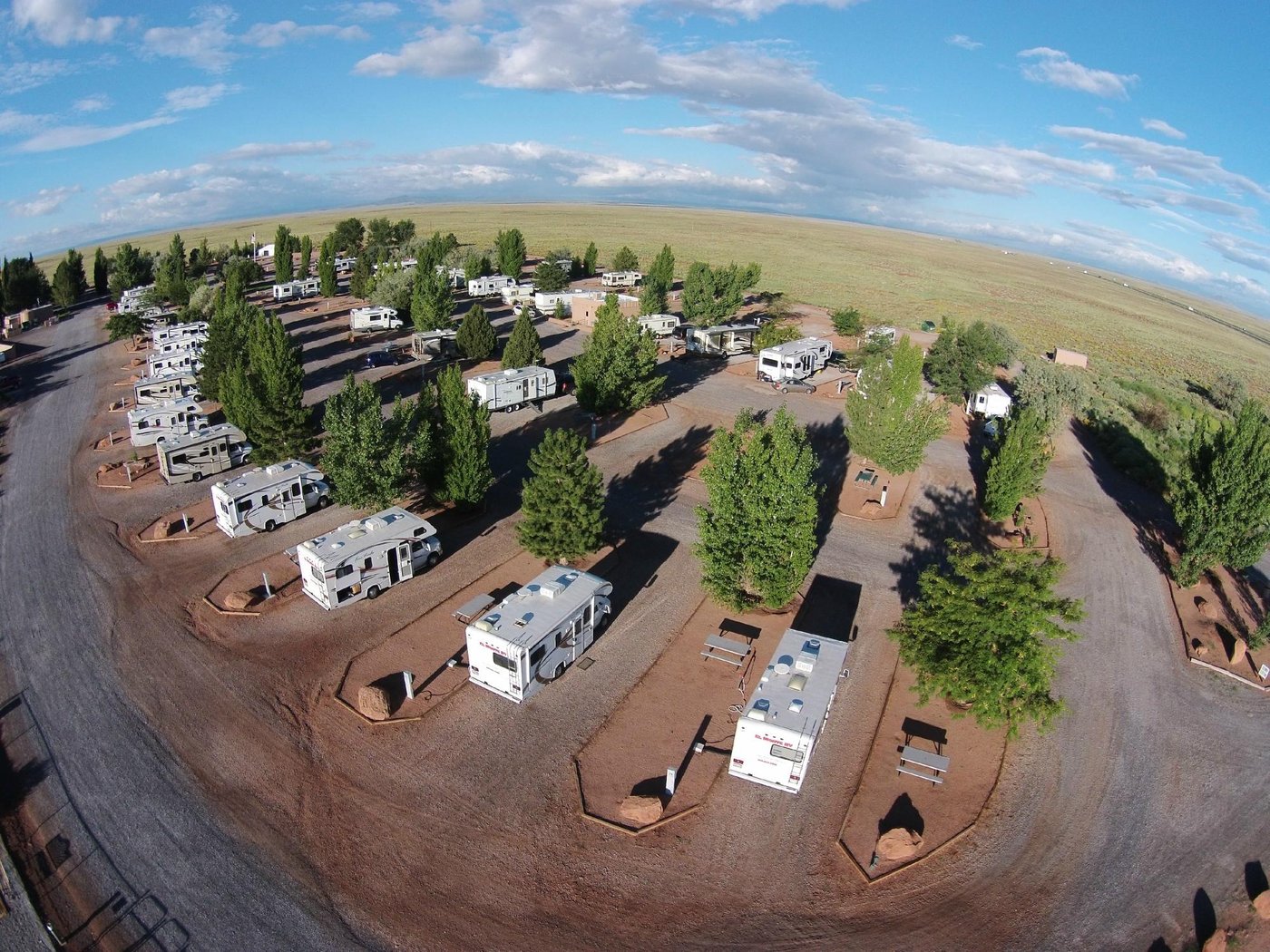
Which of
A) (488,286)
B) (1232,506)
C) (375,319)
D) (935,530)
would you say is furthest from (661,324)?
(1232,506)

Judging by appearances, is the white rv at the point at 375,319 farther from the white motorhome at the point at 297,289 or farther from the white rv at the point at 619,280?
the white rv at the point at 619,280

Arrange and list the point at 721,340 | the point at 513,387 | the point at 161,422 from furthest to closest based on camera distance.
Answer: the point at 721,340, the point at 513,387, the point at 161,422

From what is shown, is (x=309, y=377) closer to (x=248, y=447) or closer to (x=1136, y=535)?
(x=248, y=447)

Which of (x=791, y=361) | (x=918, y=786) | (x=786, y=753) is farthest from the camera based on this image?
(x=791, y=361)

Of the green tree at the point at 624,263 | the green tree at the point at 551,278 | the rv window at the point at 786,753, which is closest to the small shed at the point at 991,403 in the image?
the rv window at the point at 786,753

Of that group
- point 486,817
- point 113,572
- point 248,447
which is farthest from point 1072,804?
point 248,447

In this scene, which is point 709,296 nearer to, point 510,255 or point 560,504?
point 510,255

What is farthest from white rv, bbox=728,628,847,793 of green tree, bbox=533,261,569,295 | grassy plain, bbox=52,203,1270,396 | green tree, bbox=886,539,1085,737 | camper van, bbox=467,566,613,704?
grassy plain, bbox=52,203,1270,396
